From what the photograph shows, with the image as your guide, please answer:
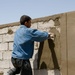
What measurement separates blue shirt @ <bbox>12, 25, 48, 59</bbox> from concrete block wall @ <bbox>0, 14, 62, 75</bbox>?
13.7 inches

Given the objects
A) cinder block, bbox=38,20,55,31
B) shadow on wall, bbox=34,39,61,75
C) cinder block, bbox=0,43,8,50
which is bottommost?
shadow on wall, bbox=34,39,61,75

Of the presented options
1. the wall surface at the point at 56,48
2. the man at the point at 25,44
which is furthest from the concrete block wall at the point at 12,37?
the man at the point at 25,44

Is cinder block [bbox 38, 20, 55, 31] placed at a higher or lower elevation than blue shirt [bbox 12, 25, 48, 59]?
higher

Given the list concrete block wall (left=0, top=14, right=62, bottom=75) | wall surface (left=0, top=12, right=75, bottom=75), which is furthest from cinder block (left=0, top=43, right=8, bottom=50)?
wall surface (left=0, top=12, right=75, bottom=75)

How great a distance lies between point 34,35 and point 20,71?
0.61 meters

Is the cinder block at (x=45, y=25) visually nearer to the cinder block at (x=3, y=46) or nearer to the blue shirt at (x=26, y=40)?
the blue shirt at (x=26, y=40)

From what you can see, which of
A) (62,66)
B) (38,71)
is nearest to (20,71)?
(38,71)

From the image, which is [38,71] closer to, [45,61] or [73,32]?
[45,61]

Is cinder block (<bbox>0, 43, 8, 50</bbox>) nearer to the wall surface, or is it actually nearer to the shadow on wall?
the wall surface

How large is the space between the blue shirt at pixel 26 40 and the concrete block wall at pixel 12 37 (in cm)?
35

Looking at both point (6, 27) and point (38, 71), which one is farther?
point (6, 27)

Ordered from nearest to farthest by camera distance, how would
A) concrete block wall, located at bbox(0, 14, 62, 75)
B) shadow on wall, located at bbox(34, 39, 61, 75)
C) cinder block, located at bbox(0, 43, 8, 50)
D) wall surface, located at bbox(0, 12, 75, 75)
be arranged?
wall surface, located at bbox(0, 12, 75, 75), shadow on wall, located at bbox(34, 39, 61, 75), concrete block wall, located at bbox(0, 14, 62, 75), cinder block, located at bbox(0, 43, 8, 50)

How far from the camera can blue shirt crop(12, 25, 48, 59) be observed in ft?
12.8

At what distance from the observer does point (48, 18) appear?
4.27m
